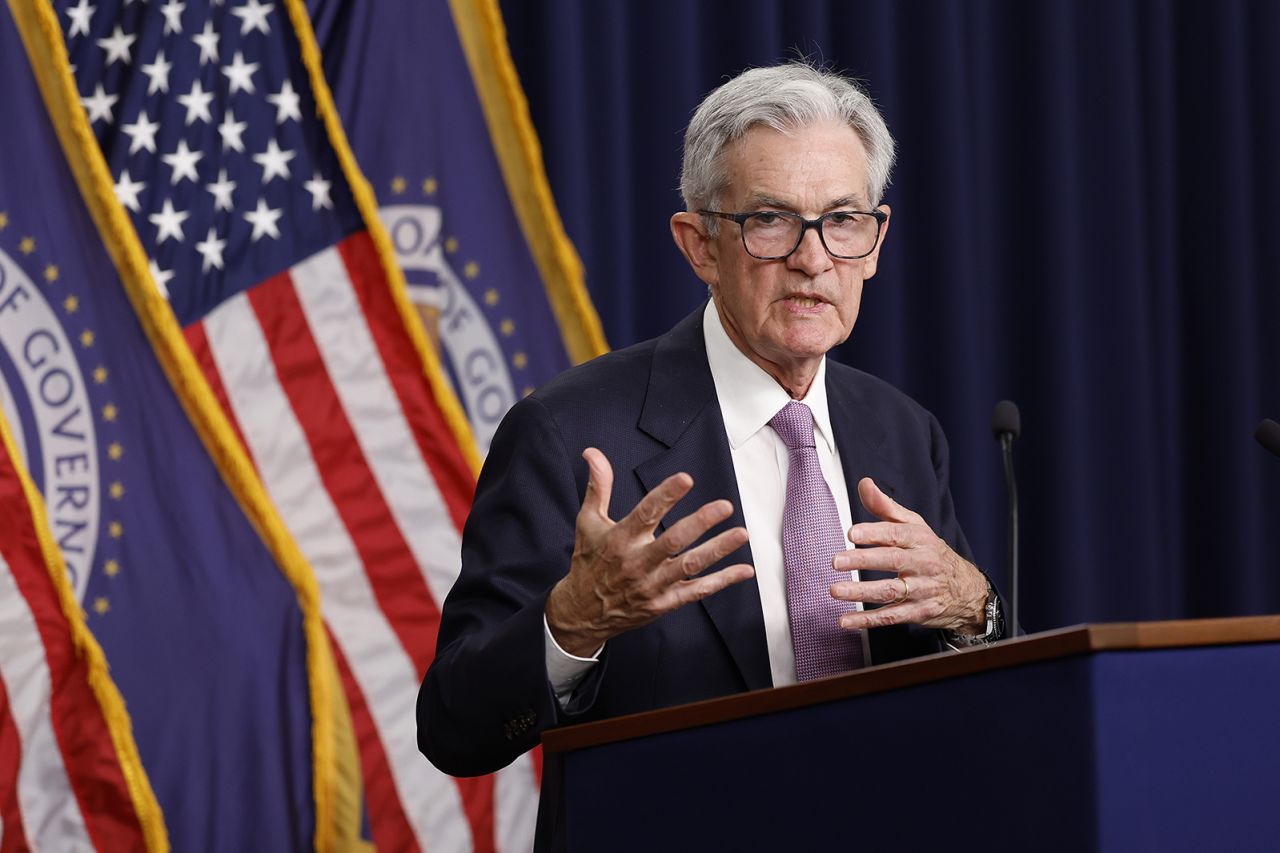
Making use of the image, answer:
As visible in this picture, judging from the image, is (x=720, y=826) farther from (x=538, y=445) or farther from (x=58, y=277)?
(x=58, y=277)

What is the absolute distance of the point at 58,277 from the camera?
2775 millimetres

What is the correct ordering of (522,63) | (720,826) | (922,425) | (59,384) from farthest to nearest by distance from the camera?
(522,63) < (59,384) < (922,425) < (720,826)

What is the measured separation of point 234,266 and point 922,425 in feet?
4.84

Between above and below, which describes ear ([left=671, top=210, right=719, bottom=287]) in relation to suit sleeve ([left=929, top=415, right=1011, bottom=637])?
above

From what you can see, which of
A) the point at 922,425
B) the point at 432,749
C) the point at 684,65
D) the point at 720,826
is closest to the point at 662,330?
the point at 684,65

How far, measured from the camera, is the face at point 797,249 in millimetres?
1747

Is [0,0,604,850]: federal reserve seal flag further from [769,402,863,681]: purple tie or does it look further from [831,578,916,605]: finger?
[831,578,916,605]: finger

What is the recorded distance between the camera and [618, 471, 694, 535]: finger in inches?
49.5

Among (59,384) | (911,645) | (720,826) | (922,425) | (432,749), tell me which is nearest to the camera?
(720,826)

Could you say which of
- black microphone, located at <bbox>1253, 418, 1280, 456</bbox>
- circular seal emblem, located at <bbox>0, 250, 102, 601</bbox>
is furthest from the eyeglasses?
circular seal emblem, located at <bbox>0, 250, 102, 601</bbox>

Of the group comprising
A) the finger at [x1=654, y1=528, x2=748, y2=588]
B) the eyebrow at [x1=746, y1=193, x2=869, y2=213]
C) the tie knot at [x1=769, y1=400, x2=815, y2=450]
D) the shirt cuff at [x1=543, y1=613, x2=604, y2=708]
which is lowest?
the shirt cuff at [x1=543, y1=613, x2=604, y2=708]

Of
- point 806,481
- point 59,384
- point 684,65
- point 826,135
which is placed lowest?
point 806,481

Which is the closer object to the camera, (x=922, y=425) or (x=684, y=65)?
(x=922, y=425)

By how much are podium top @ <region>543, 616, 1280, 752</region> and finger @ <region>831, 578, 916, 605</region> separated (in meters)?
0.25
